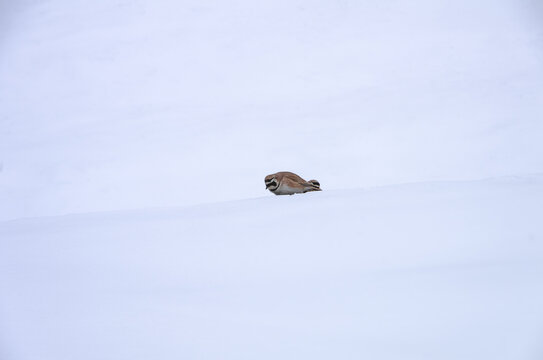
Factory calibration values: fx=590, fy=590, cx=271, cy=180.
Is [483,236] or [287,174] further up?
[287,174]

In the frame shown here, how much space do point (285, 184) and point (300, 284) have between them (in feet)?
5.98

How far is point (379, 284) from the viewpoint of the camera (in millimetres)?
2281

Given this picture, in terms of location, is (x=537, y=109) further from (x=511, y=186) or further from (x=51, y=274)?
(x=51, y=274)

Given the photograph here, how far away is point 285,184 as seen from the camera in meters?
4.16

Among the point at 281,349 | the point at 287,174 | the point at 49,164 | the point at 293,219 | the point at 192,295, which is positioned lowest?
the point at 281,349

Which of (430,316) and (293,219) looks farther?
(293,219)

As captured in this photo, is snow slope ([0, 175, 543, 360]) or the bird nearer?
snow slope ([0, 175, 543, 360])

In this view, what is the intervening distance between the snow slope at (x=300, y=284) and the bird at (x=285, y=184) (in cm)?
63

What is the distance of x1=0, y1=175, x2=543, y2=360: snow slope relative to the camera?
1969 mm

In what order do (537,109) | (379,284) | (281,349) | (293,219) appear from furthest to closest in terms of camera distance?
(537,109) → (293,219) → (379,284) → (281,349)

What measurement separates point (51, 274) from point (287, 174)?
74.7 inches

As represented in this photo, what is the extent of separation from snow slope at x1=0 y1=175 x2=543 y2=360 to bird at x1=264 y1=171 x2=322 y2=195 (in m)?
0.63

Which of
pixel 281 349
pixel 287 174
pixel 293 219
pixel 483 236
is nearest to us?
pixel 281 349

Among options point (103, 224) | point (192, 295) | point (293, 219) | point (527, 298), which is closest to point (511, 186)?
point (293, 219)
